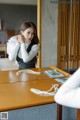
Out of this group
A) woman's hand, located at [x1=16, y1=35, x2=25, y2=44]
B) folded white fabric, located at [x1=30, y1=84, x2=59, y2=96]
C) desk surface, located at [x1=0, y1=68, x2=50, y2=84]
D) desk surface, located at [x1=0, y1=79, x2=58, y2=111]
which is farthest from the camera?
woman's hand, located at [x1=16, y1=35, x2=25, y2=44]

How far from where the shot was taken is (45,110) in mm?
1688

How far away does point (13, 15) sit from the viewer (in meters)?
1.70

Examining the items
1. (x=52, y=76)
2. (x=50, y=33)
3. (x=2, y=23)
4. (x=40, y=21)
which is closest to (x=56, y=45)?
(x=50, y=33)

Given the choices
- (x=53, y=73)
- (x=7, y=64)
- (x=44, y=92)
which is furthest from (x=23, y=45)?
(x=44, y=92)

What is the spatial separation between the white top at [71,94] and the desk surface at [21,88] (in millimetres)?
408

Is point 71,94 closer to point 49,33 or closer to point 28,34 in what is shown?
point 28,34

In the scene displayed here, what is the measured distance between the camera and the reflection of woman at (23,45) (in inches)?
68.4

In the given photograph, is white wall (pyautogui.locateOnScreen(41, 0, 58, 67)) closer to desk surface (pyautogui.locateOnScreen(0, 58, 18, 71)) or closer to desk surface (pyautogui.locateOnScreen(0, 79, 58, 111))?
desk surface (pyautogui.locateOnScreen(0, 58, 18, 71))

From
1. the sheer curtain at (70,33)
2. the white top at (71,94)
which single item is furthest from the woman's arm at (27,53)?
the white top at (71,94)

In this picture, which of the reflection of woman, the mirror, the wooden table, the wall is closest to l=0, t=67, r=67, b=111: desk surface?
the wooden table

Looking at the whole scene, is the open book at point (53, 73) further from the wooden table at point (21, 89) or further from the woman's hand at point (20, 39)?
the woman's hand at point (20, 39)

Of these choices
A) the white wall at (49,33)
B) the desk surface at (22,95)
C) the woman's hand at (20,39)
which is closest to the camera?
the desk surface at (22,95)

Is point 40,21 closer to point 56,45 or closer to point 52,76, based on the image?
point 56,45

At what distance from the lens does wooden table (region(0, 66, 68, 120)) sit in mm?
1126
